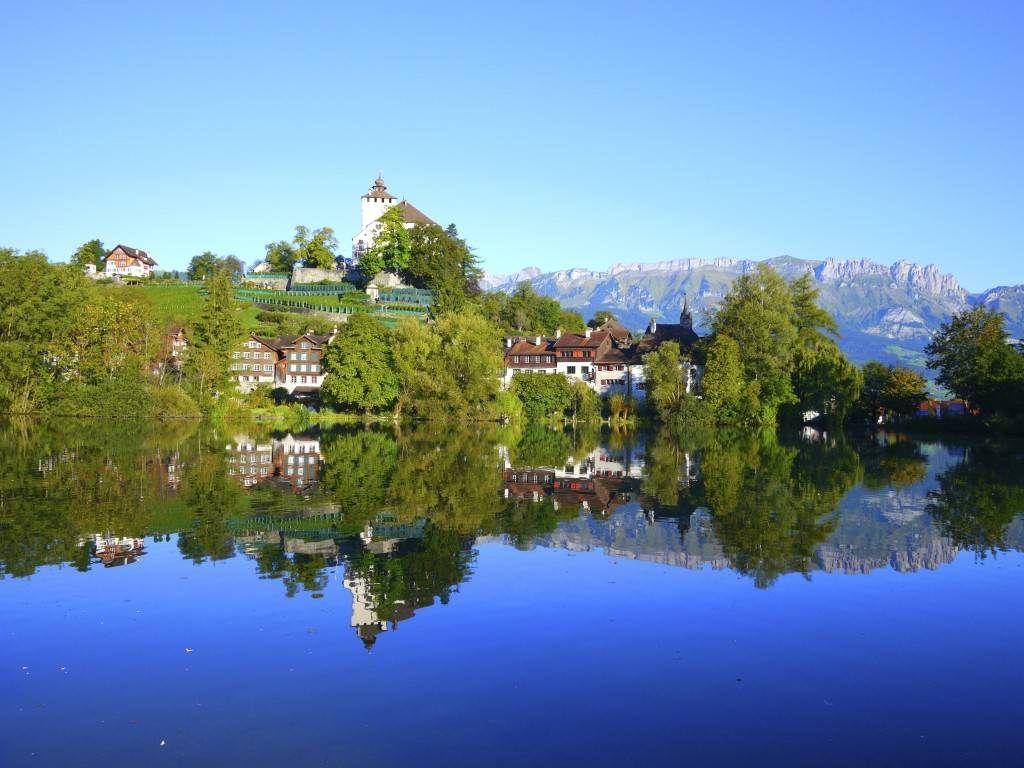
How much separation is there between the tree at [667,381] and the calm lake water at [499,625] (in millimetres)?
47971

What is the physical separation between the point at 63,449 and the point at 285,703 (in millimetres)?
35722

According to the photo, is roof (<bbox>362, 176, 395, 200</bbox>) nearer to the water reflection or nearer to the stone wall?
the stone wall

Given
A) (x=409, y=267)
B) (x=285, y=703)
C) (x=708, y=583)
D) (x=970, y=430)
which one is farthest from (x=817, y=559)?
(x=409, y=267)

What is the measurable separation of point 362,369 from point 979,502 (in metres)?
55.8

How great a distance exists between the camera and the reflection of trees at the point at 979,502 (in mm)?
23688

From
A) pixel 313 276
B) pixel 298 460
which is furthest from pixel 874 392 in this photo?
pixel 313 276

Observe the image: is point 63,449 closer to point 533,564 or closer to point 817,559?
point 533,564

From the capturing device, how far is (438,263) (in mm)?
111500

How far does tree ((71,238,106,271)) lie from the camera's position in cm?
12594

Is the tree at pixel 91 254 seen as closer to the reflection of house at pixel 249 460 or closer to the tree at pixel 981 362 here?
the reflection of house at pixel 249 460

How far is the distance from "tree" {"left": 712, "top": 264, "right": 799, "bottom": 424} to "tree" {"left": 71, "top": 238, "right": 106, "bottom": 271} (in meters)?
91.9

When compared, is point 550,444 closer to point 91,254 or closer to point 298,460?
point 298,460

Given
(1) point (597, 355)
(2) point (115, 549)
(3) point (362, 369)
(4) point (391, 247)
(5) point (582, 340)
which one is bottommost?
(2) point (115, 549)

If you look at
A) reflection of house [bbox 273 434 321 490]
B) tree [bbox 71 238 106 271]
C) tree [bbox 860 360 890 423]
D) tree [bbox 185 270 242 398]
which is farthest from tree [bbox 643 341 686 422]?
tree [bbox 71 238 106 271]
